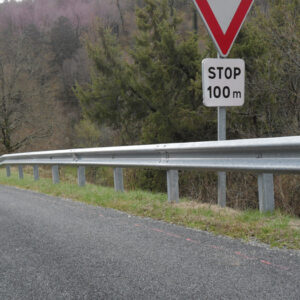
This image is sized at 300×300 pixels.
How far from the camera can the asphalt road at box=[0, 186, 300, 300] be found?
7.25ft

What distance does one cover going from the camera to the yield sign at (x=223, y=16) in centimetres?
411

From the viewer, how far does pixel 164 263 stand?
2.66 metres

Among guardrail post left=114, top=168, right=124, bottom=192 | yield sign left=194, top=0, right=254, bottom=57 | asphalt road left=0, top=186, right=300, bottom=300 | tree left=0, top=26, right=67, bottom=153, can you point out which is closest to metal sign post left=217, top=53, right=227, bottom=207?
yield sign left=194, top=0, right=254, bottom=57

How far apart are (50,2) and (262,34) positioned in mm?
43340

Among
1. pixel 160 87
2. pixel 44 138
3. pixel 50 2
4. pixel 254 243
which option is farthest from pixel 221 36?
pixel 50 2

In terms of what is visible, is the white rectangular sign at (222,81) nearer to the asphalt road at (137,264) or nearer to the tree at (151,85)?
the asphalt road at (137,264)

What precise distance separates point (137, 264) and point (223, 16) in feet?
9.75

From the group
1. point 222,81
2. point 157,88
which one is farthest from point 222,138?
point 157,88

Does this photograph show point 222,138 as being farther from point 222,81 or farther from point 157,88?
point 157,88

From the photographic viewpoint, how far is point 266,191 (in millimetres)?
3873

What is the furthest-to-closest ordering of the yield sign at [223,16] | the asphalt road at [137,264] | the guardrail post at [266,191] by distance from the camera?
the yield sign at [223,16] → the guardrail post at [266,191] → the asphalt road at [137,264]

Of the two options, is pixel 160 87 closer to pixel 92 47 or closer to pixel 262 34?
pixel 92 47

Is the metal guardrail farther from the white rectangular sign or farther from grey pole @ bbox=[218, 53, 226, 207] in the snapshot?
the white rectangular sign

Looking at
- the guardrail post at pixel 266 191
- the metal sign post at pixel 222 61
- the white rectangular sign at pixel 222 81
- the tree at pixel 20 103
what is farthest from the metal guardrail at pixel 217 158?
the tree at pixel 20 103
